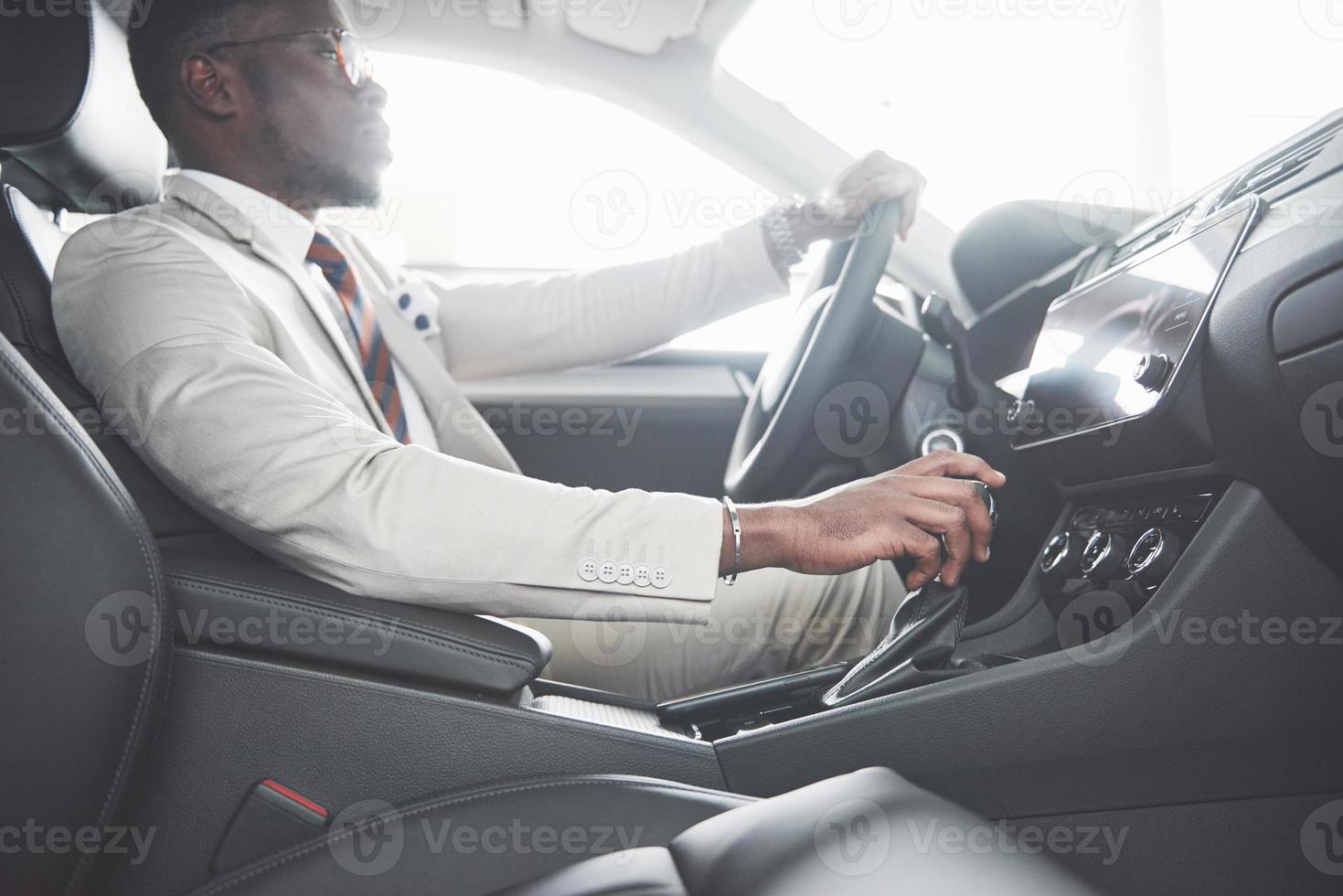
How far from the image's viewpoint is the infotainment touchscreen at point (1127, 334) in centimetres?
84

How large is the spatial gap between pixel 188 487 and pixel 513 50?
3.55 feet

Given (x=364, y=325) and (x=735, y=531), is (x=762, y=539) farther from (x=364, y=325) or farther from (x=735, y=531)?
(x=364, y=325)

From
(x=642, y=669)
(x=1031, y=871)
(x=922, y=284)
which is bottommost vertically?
(x=642, y=669)

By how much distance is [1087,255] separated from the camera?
1281mm

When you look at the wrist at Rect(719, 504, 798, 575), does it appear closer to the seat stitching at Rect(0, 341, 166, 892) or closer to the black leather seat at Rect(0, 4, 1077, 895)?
the black leather seat at Rect(0, 4, 1077, 895)

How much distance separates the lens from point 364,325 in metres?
1.39

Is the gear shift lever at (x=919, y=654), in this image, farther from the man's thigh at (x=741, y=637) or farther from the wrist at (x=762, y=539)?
the man's thigh at (x=741, y=637)

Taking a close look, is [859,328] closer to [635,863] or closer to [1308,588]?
[1308,588]

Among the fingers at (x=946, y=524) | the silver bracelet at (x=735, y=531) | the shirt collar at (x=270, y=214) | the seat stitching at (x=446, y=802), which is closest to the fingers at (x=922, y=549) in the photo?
the fingers at (x=946, y=524)

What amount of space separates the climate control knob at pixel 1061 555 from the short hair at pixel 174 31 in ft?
4.07

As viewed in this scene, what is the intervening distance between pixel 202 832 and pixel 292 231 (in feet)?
2.83

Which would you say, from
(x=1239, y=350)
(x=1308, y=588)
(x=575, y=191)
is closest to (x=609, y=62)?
(x=575, y=191)

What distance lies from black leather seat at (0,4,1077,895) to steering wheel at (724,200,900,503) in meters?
0.51

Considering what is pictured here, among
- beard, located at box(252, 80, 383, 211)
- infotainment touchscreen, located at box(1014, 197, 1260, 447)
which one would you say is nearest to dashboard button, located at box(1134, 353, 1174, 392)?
infotainment touchscreen, located at box(1014, 197, 1260, 447)
